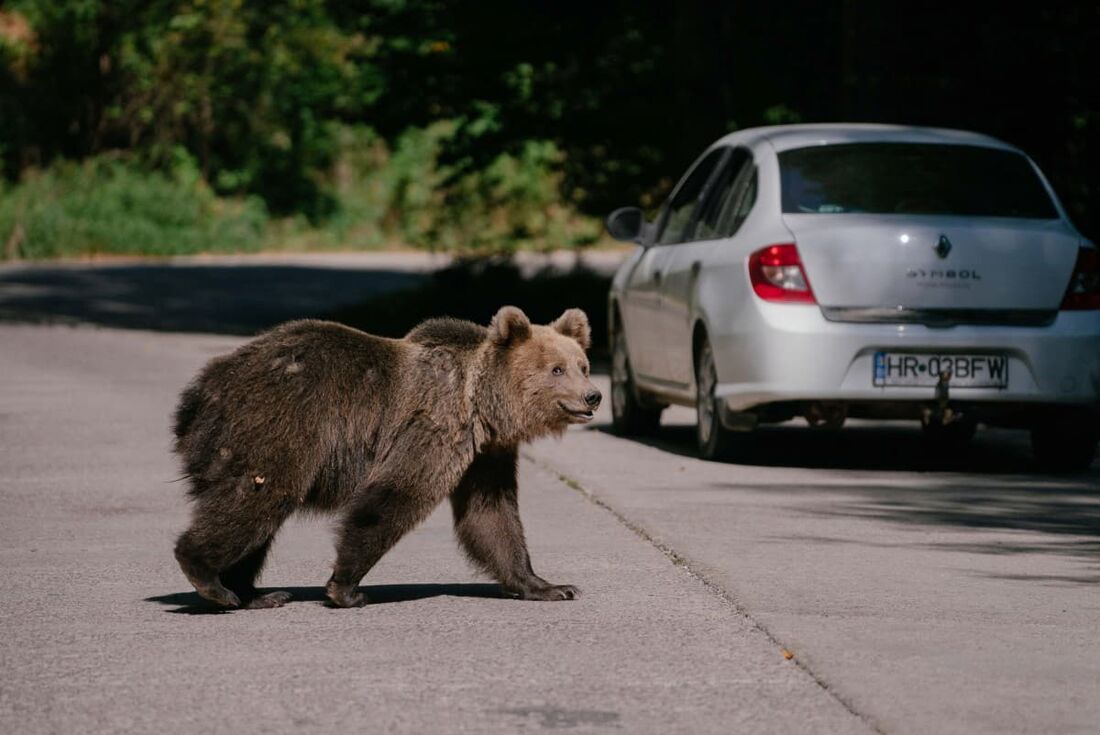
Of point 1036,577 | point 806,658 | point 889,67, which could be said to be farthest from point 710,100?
point 806,658

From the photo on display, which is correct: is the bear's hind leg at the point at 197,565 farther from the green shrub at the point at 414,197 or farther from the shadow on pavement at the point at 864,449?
the green shrub at the point at 414,197

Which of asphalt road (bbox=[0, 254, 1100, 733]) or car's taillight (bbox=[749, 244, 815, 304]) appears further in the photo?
car's taillight (bbox=[749, 244, 815, 304])

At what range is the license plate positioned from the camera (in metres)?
11.6

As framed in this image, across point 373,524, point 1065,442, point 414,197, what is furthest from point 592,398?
point 414,197

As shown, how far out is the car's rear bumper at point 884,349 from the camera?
11.6 m

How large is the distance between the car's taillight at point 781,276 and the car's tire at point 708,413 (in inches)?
23.4

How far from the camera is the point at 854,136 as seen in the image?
41.9 feet

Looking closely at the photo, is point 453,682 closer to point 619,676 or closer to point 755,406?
point 619,676

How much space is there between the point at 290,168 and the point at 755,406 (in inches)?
1557

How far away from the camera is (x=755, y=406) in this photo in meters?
12.0

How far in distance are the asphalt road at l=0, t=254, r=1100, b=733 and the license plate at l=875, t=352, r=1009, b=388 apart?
0.55 m

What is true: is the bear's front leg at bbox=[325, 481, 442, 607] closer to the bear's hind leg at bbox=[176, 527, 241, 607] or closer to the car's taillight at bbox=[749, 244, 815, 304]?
the bear's hind leg at bbox=[176, 527, 241, 607]

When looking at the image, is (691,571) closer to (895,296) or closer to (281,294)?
(895,296)

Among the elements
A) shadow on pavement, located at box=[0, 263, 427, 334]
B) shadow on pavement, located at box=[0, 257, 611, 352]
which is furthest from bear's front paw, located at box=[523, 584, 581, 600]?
shadow on pavement, located at box=[0, 263, 427, 334]
